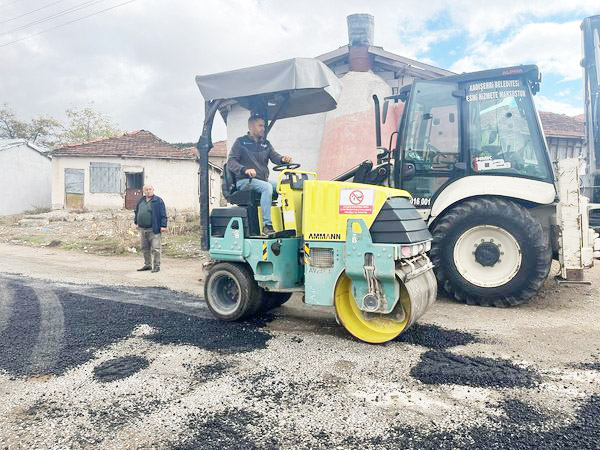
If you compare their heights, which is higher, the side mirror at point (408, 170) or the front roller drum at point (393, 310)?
the side mirror at point (408, 170)

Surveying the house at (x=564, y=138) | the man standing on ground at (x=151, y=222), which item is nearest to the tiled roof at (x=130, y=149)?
the man standing on ground at (x=151, y=222)

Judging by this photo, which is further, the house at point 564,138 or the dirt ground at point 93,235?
the house at point 564,138

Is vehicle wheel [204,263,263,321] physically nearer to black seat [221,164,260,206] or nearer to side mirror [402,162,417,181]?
black seat [221,164,260,206]

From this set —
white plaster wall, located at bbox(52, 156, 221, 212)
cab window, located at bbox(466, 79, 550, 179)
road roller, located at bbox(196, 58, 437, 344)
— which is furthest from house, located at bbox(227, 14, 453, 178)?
white plaster wall, located at bbox(52, 156, 221, 212)

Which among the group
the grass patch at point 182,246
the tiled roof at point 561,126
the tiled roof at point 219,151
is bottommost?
the grass patch at point 182,246

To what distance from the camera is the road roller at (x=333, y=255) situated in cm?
391

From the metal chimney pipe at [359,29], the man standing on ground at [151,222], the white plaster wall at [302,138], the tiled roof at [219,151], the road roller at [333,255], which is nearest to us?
the road roller at [333,255]

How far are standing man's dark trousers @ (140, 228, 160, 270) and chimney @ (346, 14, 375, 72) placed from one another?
692 cm

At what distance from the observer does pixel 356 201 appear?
400 cm

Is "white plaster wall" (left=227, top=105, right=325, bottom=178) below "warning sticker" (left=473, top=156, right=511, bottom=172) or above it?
above

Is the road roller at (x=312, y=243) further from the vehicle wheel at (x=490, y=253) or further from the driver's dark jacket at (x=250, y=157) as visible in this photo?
the vehicle wheel at (x=490, y=253)

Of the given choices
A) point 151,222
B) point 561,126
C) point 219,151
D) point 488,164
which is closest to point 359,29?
point 151,222

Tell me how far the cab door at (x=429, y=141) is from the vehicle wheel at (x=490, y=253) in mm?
482

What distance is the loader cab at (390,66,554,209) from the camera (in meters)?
5.64
